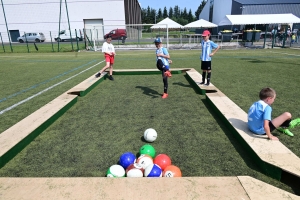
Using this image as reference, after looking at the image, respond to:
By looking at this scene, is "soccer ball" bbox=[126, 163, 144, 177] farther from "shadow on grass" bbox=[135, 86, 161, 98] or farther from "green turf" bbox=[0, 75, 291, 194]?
"shadow on grass" bbox=[135, 86, 161, 98]

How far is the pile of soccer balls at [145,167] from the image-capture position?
9.64 feet

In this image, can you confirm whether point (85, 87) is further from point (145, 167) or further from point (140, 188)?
point (140, 188)

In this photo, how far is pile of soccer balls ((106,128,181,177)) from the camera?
2.94 metres

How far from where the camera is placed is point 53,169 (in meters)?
3.26

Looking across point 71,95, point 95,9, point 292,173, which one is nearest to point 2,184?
point 292,173

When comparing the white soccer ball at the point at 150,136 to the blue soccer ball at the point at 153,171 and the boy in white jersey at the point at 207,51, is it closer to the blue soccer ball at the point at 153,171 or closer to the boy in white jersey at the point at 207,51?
the blue soccer ball at the point at 153,171

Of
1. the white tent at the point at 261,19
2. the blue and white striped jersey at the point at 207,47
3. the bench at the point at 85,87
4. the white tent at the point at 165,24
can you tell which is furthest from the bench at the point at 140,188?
the white tent at the point at 261,19

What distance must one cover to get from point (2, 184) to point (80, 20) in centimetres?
4142

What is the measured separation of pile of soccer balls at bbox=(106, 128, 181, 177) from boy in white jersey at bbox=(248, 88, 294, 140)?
1.62 metres

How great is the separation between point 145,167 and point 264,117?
79.3 inches

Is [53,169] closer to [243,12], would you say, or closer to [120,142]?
[120,142]

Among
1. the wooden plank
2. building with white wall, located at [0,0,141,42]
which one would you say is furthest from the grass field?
building with white wall, located at [0,0,141,42]

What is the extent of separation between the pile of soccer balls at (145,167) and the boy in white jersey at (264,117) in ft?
5.31

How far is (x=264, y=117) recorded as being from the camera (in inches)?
136
